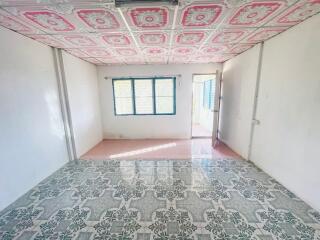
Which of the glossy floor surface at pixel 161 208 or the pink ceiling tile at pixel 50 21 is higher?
the pink ceiling tile at pixel 50 21

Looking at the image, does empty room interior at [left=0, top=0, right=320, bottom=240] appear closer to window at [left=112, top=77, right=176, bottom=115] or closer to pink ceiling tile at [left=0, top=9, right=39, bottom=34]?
pink ceiling tile at [left=0, top=9, right=39, bottom=34]

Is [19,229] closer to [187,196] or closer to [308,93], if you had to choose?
[187,196]

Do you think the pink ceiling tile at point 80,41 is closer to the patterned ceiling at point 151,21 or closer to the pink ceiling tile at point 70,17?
the patterned ceiling at point 151,21

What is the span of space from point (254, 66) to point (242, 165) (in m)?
1.93

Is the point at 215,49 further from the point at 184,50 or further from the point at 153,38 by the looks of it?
the point at 153,38

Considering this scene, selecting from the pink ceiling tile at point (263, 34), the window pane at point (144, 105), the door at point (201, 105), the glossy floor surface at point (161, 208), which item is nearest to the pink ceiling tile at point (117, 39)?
the pink ceiling tile at point (263, 34)

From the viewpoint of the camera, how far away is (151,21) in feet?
5.92

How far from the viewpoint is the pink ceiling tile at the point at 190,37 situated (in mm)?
2176

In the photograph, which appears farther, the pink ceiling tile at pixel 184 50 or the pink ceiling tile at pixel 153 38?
the pink ceiling tile at pixel 184 50

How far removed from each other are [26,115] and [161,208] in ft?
7.60

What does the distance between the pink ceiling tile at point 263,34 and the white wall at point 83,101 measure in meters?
3.42

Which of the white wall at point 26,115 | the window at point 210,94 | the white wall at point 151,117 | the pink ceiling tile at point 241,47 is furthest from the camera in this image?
the window at point 210,94

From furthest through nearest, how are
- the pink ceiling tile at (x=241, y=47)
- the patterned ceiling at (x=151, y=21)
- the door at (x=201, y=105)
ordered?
the door at (x=201, y=105) < the pink ceiling tile at (x=241, y=47) < the patterned ceiling at (x=151, y=21)

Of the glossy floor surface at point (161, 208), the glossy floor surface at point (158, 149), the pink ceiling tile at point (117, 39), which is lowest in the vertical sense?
the glossy floor surface at point (158, 149)
